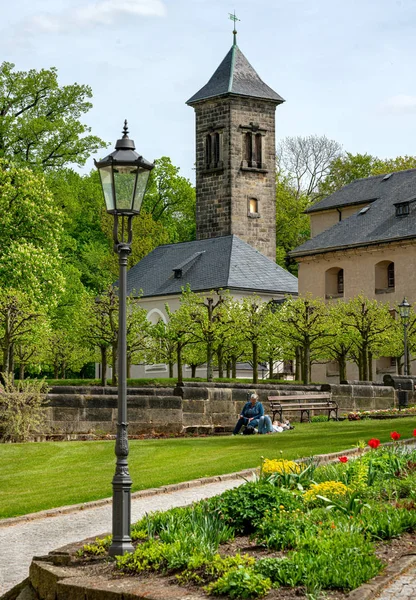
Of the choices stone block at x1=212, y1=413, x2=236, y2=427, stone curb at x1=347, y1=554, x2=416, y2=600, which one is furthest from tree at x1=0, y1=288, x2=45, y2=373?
stone curb at x1=347, y1=554, x2=416, y2=600

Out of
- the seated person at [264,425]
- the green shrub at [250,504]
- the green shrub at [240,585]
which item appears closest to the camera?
the green shrub at [240,585]

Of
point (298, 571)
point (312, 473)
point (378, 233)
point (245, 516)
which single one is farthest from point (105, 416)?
point (378, 233)

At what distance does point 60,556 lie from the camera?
8836 mm

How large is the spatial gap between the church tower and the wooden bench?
3768cm

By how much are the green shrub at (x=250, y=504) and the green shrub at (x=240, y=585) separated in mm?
1685

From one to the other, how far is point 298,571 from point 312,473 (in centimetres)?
364

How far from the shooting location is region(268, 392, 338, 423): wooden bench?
29641 mm

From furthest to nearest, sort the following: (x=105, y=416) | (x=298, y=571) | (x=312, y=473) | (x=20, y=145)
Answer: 1. (x=20, y=145)
2. (x=105, y=416)
3. (x=312, y=473)
4. (x=298, y=571)

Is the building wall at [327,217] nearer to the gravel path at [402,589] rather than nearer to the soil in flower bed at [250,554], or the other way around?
the soil in flower bed at [250,554]

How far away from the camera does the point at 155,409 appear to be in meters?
26.0

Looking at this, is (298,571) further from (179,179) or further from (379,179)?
(179,179)

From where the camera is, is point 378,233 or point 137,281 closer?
point 378,233

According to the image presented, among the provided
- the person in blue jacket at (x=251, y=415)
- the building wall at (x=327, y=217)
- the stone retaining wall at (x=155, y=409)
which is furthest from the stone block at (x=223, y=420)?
the building wall at (x=327, y=217)

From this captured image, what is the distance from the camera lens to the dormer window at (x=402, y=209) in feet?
181
